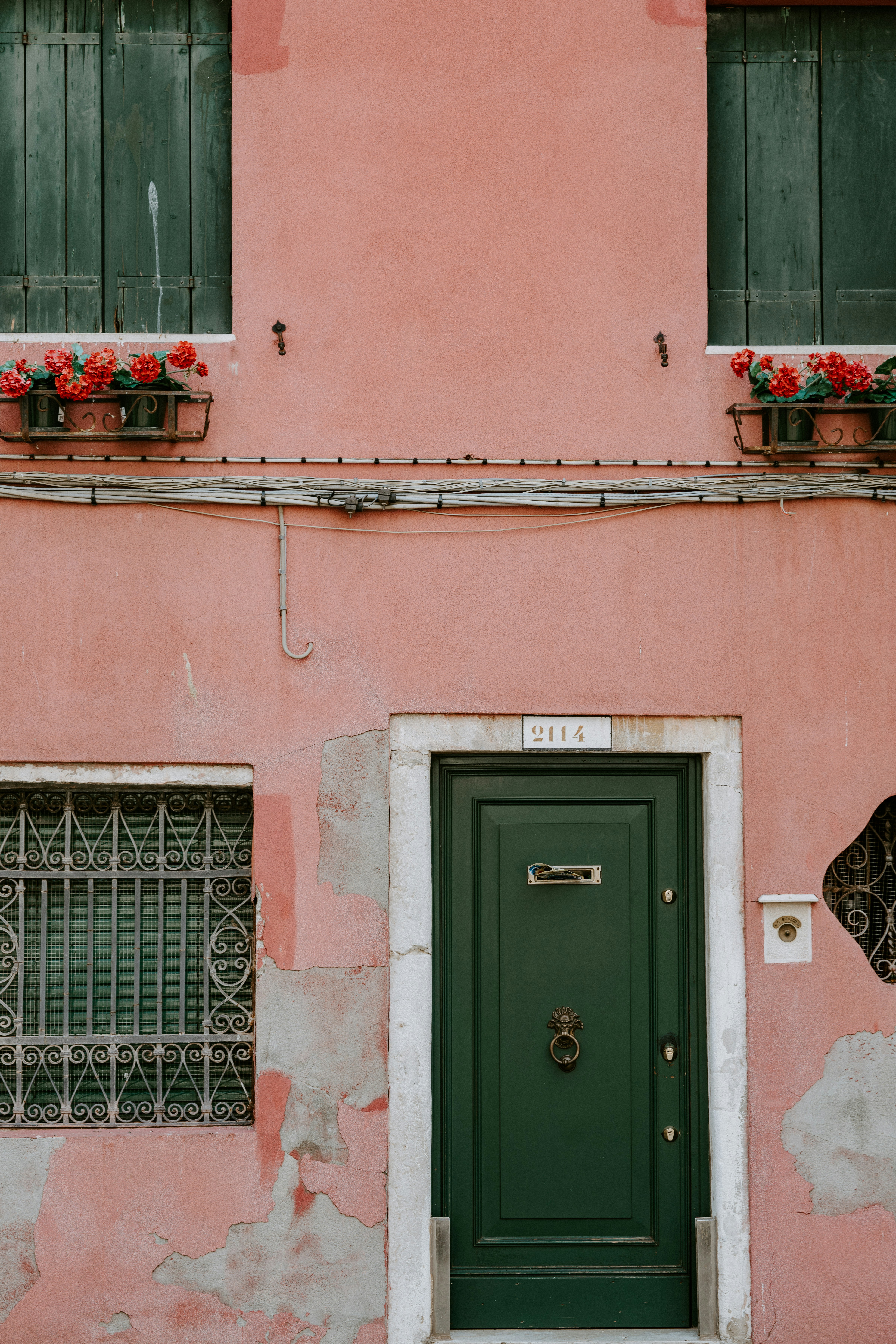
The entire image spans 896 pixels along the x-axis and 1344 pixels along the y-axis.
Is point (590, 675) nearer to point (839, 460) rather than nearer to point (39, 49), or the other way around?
point (839, 460)

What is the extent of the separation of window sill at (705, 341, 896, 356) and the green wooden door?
5.54 ft

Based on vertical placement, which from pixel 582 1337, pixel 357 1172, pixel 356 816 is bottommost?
pixel 582 1337

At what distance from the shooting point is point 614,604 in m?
4.71

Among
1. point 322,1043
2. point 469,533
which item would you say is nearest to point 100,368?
point 469,533

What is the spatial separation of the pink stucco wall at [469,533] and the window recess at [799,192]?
0.93 ft

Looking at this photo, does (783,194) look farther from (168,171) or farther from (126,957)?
(126,957)

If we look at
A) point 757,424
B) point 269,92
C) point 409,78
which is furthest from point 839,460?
point 269,92

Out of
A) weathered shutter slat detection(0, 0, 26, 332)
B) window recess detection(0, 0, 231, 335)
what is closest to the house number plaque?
window recess detection(0, 0, 231, 335)

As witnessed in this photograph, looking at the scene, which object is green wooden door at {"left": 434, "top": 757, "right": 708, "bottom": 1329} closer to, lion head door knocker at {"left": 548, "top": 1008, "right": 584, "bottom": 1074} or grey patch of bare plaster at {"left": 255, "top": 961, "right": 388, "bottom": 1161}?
lion head door knocker at {"left": 548, "top": 1008, "right": 584, "bottom": 1074}

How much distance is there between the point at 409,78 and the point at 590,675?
2489mm

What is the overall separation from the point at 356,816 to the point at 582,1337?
2.21 m

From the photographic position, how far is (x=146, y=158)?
4906 millimetres

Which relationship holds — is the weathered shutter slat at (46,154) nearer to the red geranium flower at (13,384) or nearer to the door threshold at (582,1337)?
the red geranium flower at (13,384)

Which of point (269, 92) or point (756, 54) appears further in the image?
point (756, 54)
